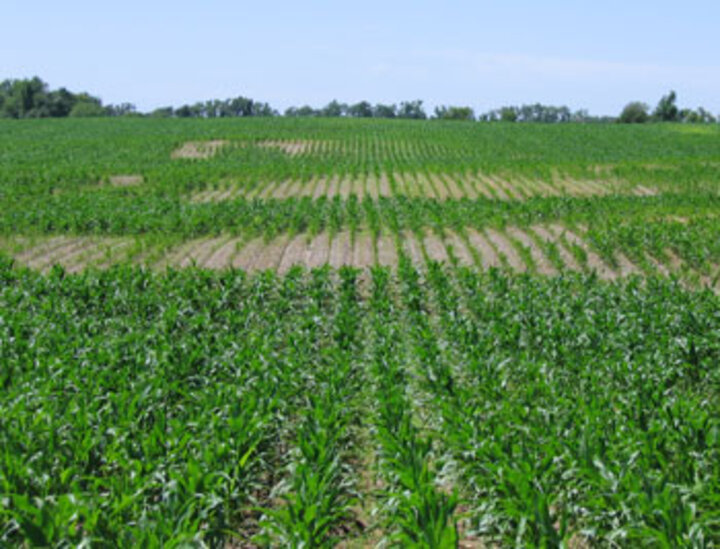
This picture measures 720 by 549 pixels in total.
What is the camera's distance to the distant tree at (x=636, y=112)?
105625 mm

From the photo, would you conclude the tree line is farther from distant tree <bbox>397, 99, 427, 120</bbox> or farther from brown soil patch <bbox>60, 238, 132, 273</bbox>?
brown soil patch <bbox>60, 238, 132, 273</bbox>

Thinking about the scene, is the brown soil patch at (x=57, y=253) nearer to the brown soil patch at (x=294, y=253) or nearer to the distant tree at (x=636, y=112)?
the brown soil patch at (x=294, y=253)

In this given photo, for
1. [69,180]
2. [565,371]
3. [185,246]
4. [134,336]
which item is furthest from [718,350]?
[69,180]

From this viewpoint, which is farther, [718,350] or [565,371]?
[718,350]

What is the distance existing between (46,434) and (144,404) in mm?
1149

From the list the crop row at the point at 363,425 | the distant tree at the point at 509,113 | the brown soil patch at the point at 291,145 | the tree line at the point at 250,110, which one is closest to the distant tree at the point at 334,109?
the tree line at the point at 250,110

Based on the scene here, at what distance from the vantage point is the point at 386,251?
18.7m

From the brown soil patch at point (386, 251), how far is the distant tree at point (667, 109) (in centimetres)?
10242

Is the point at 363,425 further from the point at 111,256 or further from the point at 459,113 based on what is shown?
the point at 459,113

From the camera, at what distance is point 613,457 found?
558 centimetres

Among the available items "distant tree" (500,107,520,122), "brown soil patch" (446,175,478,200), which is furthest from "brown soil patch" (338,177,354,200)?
"distant tree" (500,107,520,122)

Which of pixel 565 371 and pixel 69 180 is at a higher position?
pixel 69 180

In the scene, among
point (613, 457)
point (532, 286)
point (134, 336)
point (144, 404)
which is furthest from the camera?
point (532, 286)

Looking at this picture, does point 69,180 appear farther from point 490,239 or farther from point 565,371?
point 565,371
